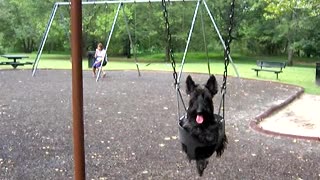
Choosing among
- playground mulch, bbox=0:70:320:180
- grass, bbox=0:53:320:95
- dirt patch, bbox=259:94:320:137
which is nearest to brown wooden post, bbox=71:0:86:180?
playground mulch, bbox=0:70:320:180

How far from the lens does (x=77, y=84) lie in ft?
7.57

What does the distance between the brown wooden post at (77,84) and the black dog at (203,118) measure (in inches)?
26.6

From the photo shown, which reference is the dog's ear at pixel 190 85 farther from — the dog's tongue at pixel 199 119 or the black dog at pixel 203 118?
the dog's tongue at pixel 199 119

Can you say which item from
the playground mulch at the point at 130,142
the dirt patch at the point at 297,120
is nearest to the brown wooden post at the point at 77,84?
the playground mulch at the point at 130,142

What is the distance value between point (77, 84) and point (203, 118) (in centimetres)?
79

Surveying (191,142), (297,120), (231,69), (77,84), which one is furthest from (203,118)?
(231,69)

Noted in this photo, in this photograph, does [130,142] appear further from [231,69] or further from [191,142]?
[231,69]

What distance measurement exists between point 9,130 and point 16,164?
1983 millimetres

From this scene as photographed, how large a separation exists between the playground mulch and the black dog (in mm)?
1992

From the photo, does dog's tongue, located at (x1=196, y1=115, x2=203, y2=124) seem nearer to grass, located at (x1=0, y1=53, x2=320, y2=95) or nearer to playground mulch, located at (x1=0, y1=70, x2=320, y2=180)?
playground mulch, located at (x1=0, y1=70, x2=320, y2=180)

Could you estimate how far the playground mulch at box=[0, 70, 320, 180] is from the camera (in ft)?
15.4

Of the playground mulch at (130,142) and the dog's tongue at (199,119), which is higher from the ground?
the dog's tongue at (199,119)

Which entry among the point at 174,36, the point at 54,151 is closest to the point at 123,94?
the point at 54,151

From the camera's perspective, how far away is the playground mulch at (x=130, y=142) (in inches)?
185
